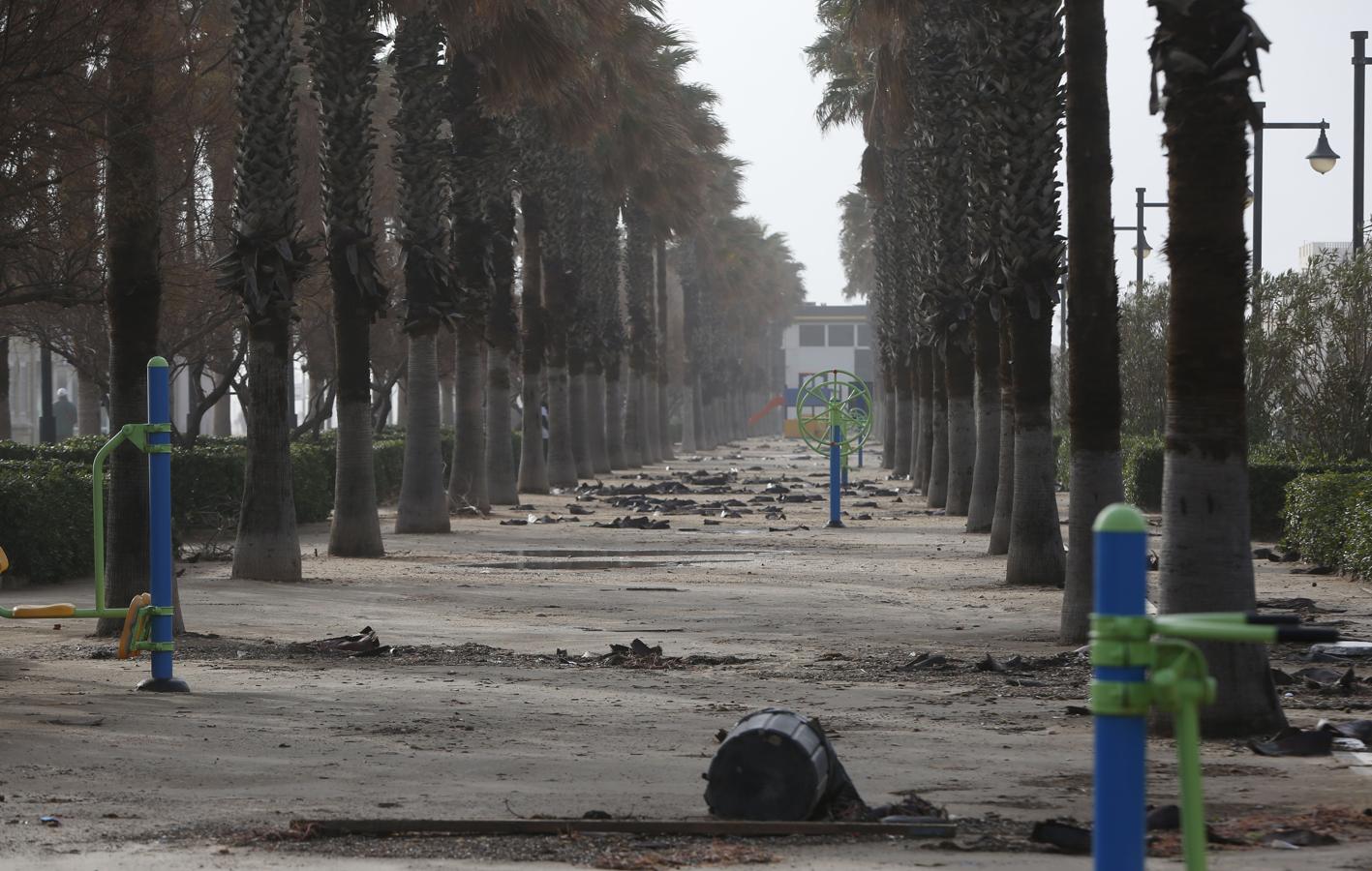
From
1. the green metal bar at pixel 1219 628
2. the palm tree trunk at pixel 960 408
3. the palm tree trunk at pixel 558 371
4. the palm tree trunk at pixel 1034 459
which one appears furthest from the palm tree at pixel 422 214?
the green metal bar at pixel 1219 628

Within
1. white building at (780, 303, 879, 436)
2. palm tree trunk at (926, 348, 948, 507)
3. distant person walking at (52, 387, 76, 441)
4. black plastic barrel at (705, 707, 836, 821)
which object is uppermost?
white building at (780, 303, 879, 436)

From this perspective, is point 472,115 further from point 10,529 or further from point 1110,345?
point 1110,345

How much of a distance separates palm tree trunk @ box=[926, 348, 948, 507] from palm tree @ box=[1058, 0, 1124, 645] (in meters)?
20.9

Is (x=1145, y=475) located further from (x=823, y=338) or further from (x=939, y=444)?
(x=823, y=338)

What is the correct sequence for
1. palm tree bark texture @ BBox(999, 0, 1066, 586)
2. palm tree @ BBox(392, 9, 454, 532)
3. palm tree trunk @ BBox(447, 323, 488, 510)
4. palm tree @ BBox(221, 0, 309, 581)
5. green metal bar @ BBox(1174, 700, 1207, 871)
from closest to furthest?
1. green metal bar @ BBox(1174, 700, 1207, 871)
2. palm tree bark texture @ BBox(999, 0, 1066, 586)
3. palm tree @ BBox(221, 0, 309, 581)
4. palm tree @ BBox(392, 9, 454, 532)
5. palm tree trunk @ BBox(447, 323, 488, 510)

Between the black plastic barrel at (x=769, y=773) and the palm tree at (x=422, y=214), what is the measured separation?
733 inches

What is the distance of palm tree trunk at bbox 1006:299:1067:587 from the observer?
1839cm

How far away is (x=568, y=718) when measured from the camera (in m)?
10.4

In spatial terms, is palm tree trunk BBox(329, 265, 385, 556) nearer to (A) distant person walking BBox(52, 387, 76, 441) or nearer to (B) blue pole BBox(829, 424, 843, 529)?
(B) blue pole BBox(829, 424, 843, 529)

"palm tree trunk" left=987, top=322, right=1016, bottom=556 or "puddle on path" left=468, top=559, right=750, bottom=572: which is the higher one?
"palm tree trunk" left=987, top=322, right=1016, bottom=556

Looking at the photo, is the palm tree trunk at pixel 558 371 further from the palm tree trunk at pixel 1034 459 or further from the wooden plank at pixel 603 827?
the wooden plank at pixel 603 827

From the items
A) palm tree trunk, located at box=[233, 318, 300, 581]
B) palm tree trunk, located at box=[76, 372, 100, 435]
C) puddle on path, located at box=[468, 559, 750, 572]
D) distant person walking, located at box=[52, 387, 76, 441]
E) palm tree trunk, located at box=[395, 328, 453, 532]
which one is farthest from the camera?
distant person walking, located at box=[52, 387, 76, 441]

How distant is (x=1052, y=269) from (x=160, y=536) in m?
10.5

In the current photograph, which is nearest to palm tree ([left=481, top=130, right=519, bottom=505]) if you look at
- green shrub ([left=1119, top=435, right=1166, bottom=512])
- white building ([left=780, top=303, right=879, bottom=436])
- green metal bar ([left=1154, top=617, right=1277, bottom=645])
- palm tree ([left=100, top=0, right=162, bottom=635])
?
green shrub ([left=1119, top=435, right=1166, bottom=512])
